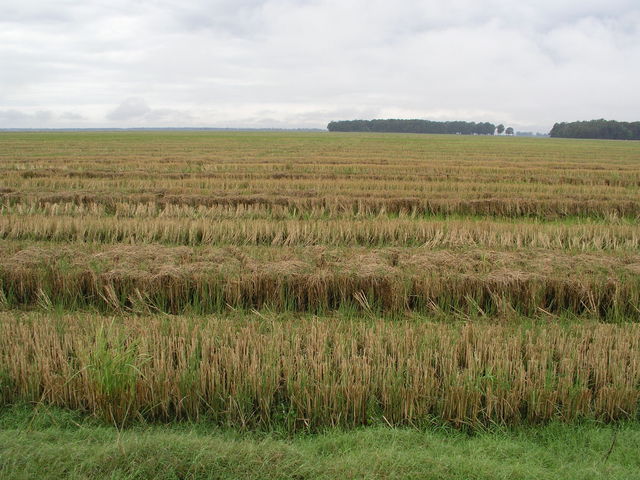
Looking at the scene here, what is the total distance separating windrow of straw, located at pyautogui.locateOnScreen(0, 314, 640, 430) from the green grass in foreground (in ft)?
0.68

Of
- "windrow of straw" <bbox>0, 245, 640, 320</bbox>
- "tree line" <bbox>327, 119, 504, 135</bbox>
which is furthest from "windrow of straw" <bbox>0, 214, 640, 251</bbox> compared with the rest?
"tree line" <bbox>327, 119, 504, 135</bbox>

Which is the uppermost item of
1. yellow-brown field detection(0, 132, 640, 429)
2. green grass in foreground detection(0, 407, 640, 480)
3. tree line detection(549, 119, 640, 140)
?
tree line detection(549, 119, 640, 140)

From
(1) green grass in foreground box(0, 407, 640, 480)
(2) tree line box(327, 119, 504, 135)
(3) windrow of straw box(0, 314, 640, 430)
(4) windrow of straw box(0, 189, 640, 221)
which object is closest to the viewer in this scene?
(1) green grass in foreground box(0, 407, 640, 480)

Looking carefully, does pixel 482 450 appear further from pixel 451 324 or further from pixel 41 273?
pixel 41 273

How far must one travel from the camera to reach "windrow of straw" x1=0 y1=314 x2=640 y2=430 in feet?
13.7

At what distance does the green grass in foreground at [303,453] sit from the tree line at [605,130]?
4795 inches

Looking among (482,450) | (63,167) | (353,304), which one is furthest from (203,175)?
(482,450)

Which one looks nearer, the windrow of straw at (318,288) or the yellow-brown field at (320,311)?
the yellow-brown field at (320,311)

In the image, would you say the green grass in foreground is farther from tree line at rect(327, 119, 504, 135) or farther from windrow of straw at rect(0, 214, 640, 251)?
tree line at rect(327, 119, 504, 135)

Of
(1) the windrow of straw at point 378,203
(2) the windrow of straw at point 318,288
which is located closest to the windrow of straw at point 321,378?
(2) the windrow of straw at point 318,288

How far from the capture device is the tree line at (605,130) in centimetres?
10456

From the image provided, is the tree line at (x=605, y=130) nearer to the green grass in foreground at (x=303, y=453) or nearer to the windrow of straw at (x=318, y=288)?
the windrow of straw at (x=318, y=288)

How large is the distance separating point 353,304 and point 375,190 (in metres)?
9.53

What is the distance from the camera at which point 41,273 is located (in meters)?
7.04
